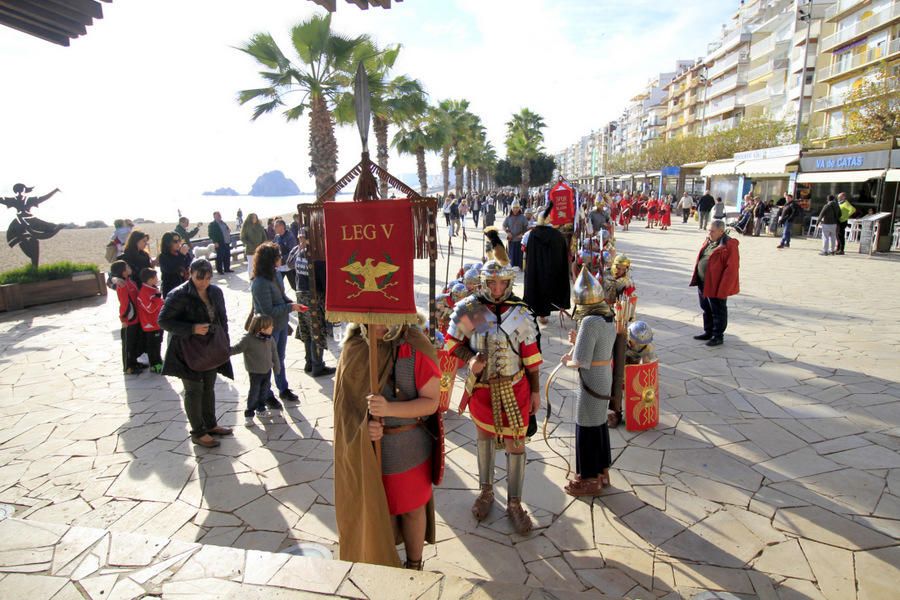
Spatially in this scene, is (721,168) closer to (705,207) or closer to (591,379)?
(705,207)

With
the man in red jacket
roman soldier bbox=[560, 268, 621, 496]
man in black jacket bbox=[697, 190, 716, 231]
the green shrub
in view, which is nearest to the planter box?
the green shrub

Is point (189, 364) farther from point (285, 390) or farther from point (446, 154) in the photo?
point (446, 154)

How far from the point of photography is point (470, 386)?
360 cm

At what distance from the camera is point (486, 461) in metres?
3.77

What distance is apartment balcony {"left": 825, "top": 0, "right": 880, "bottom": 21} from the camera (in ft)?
123

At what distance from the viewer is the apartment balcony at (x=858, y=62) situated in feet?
111

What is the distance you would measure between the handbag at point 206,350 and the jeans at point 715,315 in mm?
6765

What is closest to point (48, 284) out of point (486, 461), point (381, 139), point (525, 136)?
point (486, 461)

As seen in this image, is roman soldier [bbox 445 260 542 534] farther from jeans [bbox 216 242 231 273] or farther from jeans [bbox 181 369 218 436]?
jeans [bbox 216 242 231 273]

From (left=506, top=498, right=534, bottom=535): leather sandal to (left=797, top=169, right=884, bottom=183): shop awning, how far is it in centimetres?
1883

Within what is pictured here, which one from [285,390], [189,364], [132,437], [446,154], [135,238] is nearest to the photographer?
[189,364]

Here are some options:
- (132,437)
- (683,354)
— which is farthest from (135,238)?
(683,354)

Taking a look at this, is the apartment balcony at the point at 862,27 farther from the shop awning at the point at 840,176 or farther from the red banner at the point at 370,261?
the red banner at the point at 370,261

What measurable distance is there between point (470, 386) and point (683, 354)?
4.93 m
